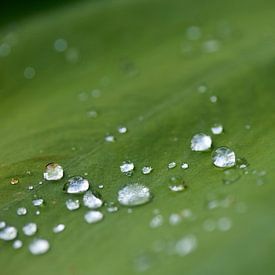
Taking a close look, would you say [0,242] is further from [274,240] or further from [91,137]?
[274,240]

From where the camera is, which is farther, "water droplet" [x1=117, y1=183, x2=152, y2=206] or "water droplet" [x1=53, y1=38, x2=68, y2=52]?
"water droplet" [x1=53, y1=38, x2=68, y2=52]

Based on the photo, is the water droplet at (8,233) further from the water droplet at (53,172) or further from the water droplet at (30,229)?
the water droplet at (53,172)

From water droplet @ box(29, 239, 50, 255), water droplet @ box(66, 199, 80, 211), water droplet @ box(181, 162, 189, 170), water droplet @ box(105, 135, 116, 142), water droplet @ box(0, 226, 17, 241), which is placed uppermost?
water droplet @ box(0, 226, 17, 241)

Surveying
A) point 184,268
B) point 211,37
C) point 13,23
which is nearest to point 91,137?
point 184,268

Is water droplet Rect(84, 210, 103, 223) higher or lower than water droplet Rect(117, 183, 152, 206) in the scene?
higher

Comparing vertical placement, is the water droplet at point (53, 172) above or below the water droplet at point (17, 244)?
below

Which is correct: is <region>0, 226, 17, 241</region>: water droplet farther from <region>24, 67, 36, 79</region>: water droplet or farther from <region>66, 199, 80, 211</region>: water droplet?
<region>24, 67, 36, 79</region>: water droplet

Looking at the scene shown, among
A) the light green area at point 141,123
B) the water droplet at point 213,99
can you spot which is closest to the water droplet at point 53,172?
the light green area at point 141,123

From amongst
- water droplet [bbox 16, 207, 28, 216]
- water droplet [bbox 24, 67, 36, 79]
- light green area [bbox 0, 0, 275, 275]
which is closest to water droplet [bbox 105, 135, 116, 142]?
light green area [bbox 0, 0, 275, 275]

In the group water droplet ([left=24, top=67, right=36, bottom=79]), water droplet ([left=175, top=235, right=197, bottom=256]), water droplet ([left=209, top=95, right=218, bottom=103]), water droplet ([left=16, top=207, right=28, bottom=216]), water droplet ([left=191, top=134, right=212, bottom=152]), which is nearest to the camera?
water droplet ([left=175, top=235, right=197, bottom=256])
